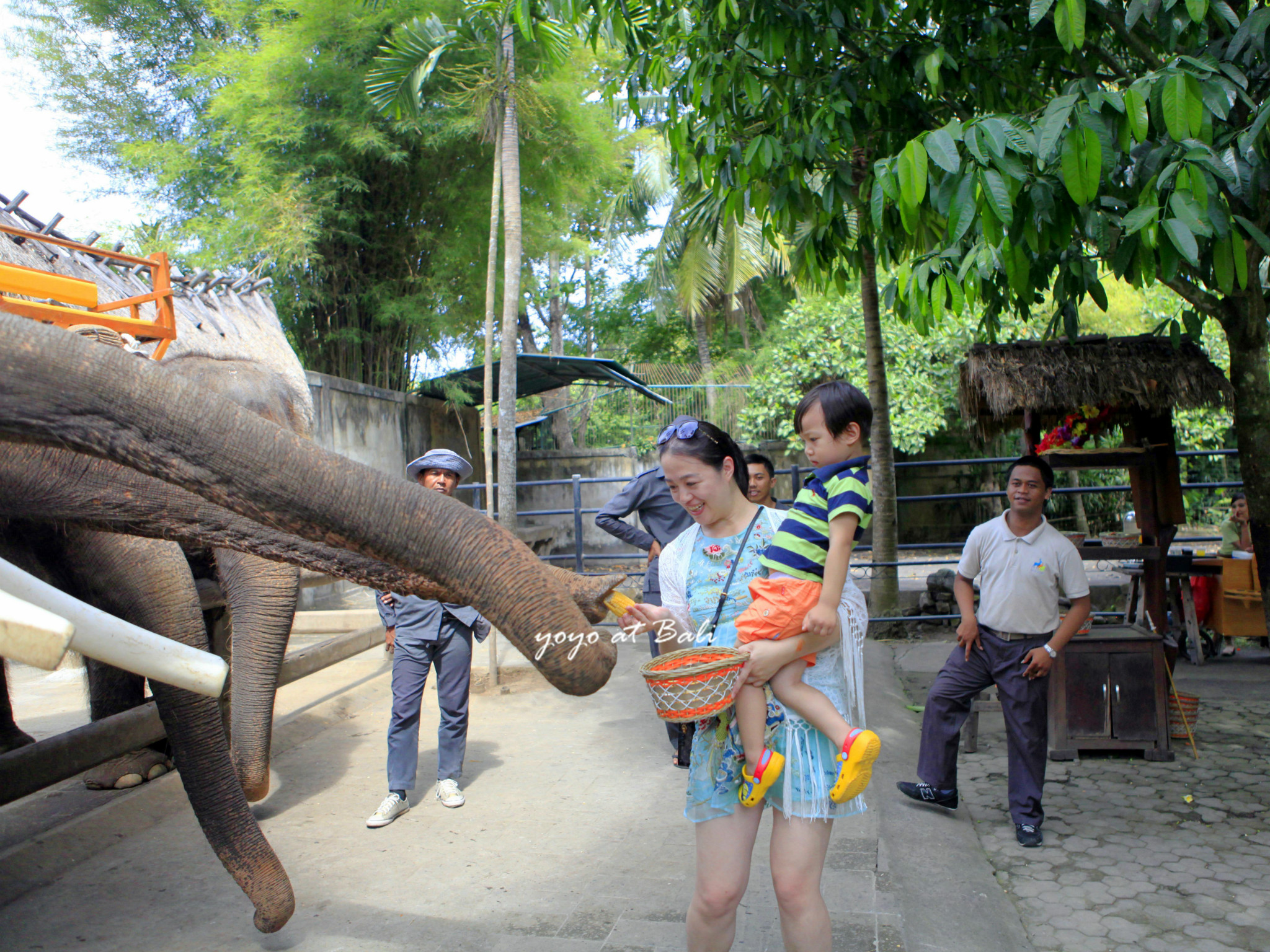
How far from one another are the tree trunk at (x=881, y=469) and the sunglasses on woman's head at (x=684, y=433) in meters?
5.77

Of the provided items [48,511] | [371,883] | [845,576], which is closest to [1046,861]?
[845,576]

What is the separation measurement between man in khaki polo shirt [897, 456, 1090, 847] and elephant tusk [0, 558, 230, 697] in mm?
2895

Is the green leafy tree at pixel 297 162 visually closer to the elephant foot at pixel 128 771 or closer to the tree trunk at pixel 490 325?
the tree trunk at pixel 490 325

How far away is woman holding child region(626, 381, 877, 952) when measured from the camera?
1.98 metres

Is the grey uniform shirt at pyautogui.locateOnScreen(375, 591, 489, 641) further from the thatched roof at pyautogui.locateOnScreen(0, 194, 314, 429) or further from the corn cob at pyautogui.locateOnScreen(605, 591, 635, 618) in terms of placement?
the corn cob at pyautogui.locateOnScreen(605, 591, 635, 618)

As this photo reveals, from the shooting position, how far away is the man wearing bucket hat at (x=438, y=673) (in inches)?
150

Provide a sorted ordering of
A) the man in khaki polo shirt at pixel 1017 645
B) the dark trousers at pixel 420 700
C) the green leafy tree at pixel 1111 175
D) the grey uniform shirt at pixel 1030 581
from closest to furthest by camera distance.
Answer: the green leafy tree at pixel 1111 175 < the man in khaki polo shirt at pixel 1017 645 < the grey uniform shirt at pixel 1030 581 < the dark trousers at pixel 420 700

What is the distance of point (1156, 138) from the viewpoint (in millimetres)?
3092

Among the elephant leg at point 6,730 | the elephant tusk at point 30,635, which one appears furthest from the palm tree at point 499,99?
the elephant tusk at point 30,635

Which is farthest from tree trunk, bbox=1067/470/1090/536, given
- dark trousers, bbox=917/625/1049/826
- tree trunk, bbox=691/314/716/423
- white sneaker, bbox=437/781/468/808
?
white sneaker, bbox=437/781/468/808

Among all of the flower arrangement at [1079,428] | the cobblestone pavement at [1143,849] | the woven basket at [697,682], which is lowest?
the cobblestone pavement at [1143,849]

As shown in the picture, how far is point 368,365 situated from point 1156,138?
9.27 meters

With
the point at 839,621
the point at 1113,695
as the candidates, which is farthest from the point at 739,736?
the point at 1113,695

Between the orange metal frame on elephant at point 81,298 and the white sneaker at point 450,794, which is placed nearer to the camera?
the orange metal frame on elephant at point 81,298
